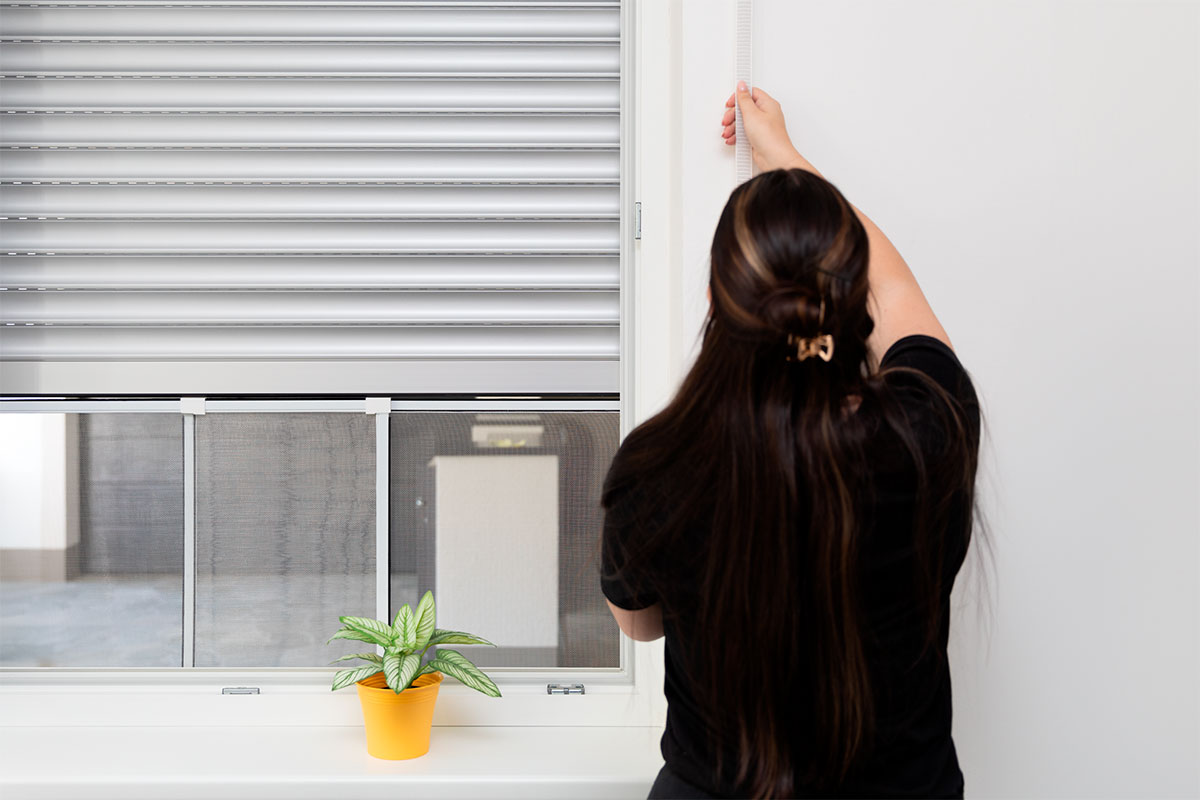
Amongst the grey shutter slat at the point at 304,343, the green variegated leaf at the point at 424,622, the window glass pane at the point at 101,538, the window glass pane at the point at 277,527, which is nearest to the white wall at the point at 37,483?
the window glass pane at the point at 101,538

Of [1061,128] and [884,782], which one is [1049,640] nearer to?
[884,782]

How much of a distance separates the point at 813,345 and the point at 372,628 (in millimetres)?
782

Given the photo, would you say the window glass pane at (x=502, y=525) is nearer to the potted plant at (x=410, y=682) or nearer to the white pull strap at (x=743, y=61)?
the potted plant at (x=410, y=682)

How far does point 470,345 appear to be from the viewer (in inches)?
53.0

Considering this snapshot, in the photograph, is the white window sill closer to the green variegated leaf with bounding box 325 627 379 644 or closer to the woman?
the green variegated leaf with bounding box 325 627 379 644

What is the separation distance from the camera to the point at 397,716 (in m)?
1.17

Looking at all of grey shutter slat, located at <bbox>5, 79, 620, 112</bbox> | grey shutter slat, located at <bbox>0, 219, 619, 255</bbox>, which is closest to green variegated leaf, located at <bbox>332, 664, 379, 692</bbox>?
grey shutter slat, located at <bbox>0, 219, 619, 255</bbox>

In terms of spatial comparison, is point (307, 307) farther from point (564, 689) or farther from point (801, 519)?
point (801, 519)

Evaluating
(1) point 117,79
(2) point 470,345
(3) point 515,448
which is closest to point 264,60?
(1) point 117,79

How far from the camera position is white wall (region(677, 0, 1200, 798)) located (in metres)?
1.22

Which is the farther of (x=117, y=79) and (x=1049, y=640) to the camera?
(x=117, y=79)

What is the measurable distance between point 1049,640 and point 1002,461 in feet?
0.90

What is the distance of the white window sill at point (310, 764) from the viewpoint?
1144mm

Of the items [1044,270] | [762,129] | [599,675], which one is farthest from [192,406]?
[1044,270]
